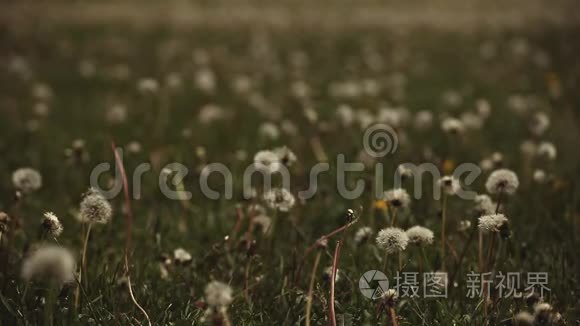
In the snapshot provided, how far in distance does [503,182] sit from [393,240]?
59cm

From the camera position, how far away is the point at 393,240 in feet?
6.63

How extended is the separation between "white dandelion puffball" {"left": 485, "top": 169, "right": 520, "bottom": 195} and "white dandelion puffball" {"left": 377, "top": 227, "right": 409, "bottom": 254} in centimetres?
53

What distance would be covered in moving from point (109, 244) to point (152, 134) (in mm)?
1889

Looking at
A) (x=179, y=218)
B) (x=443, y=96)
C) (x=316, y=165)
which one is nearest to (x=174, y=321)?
(x=179, y=218)

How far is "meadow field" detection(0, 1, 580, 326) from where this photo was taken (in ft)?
6.82

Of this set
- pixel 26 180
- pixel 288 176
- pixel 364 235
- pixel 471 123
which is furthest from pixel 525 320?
pixel 471 123

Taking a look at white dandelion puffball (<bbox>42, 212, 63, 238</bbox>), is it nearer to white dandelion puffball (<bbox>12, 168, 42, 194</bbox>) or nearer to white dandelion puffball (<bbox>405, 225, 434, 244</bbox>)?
white dandelion puffball (<bbox>12, 168, 42, 194</bbox>)

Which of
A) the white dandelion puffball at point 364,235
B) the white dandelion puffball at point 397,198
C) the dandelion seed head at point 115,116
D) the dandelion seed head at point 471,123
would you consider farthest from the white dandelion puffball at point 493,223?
the dandelion seed head at point 115,116

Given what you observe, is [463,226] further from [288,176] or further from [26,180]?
[26,180]

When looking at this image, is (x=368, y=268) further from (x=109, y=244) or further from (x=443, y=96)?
(x=443, y=96)

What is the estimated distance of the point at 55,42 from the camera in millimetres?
7434

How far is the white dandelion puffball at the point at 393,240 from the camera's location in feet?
6.57

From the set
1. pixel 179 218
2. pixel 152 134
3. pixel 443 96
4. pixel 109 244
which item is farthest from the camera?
pixel 443 96

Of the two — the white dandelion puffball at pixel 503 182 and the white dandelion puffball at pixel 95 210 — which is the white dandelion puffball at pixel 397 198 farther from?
the white dandelion puffball at pixel 95 210
